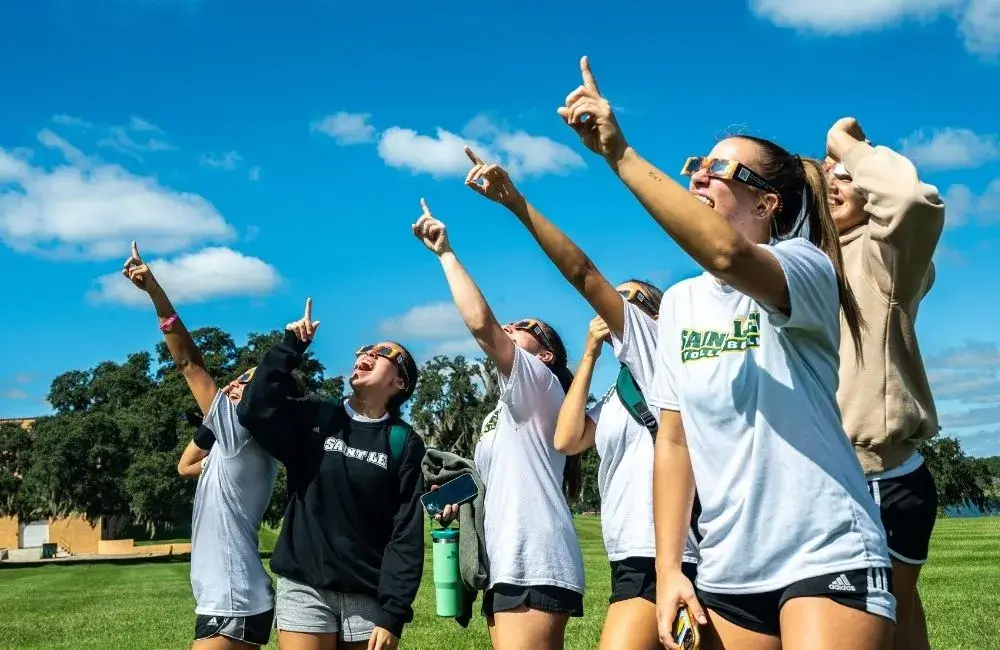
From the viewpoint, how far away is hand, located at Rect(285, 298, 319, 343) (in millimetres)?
5742

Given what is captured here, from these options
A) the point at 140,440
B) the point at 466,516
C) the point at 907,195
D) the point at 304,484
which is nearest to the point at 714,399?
the point at 907,195

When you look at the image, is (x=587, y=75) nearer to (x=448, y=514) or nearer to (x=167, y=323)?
(x=448, y=514)

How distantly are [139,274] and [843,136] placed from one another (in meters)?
4.74

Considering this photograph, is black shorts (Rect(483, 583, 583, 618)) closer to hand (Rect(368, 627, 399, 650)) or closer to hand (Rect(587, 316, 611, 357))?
hand (Rect(368, 627, 399, 650))

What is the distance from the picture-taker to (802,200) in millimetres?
3098

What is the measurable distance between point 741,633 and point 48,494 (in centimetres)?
5878

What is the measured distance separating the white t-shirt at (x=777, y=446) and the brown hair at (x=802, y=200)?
0.21 metres

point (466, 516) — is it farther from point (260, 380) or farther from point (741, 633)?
point (741, 633)

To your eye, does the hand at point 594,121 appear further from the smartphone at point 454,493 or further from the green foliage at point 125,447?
the green foliage at point 125,447

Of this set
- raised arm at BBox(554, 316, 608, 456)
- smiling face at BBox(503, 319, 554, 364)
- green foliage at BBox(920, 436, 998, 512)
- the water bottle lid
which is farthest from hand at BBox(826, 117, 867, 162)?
green foliage at BBox(920, 436, 998, 512)

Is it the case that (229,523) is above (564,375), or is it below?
below

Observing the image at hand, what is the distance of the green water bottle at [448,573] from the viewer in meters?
5.19

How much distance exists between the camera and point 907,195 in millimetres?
3176

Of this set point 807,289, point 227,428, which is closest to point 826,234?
point 807,289
